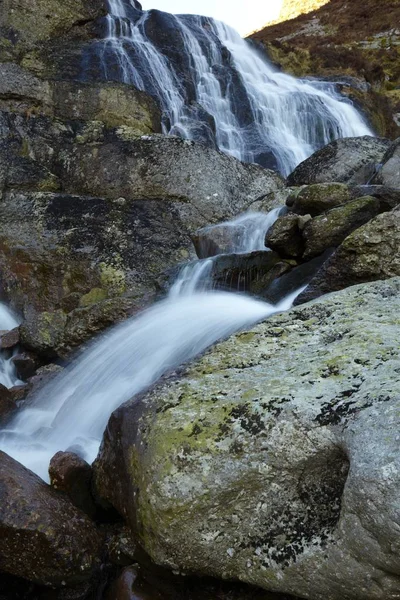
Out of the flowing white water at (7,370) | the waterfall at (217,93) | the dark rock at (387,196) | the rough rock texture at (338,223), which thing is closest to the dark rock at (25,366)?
the flowing white water at (7,370)

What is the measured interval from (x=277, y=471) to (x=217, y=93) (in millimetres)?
18425

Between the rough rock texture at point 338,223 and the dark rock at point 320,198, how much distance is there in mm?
1091

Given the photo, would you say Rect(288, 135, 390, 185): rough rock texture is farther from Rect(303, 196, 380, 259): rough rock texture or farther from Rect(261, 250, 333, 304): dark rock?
Rect(261, 250, 333, 304): dark rock

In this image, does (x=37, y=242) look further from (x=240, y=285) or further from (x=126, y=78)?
(x=126, y=78)

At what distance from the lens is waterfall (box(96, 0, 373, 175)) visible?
58.1ft

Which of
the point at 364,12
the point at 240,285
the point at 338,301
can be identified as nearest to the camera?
the point at 338,301

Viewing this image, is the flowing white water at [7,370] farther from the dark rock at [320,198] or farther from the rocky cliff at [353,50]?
the rocky cliff at [353,50]

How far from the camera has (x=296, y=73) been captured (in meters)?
27.2

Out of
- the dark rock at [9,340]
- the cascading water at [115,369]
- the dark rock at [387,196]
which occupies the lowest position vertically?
the dark rock at [387,196]

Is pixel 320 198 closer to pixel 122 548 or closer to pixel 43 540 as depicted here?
pixel 122 548

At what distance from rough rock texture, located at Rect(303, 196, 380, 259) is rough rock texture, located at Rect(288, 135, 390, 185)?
483 centimetres

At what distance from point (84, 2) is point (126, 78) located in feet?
14.4

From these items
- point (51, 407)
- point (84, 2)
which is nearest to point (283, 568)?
point (51, 407)

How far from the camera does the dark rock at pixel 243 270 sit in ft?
30.0
